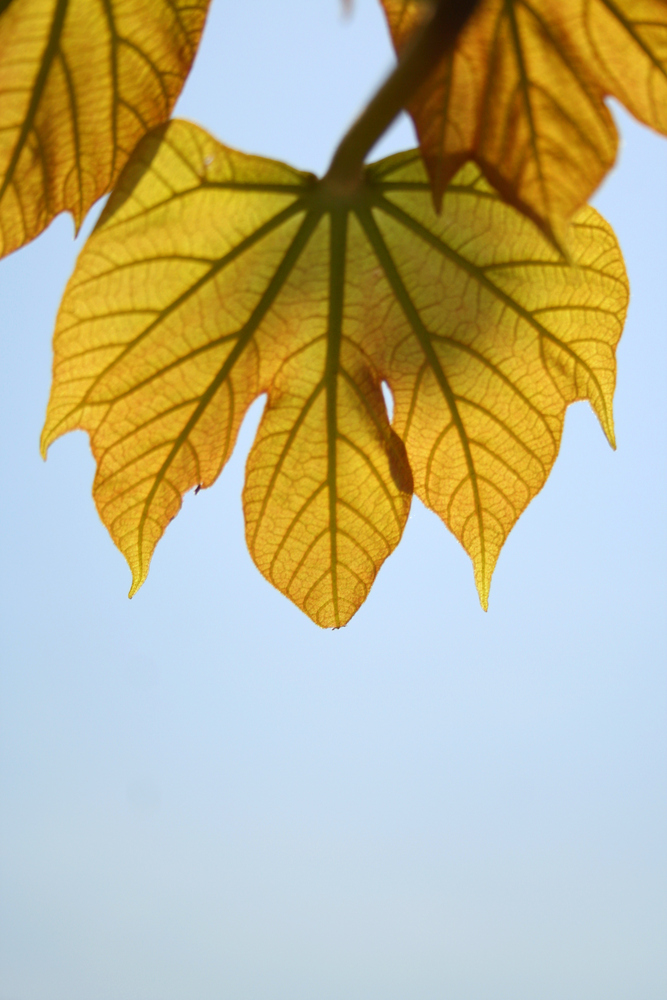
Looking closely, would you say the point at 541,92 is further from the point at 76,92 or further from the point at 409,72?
the point at 76,92

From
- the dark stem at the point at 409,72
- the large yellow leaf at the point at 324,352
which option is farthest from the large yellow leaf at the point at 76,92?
the dark stem at the point at 409,72

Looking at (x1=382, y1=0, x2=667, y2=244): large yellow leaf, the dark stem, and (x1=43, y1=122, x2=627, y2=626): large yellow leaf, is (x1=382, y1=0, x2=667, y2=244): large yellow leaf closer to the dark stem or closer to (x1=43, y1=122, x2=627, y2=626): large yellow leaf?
the dark stem

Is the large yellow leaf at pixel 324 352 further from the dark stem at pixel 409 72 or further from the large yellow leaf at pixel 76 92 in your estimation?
the dark stem at pixel 409 72

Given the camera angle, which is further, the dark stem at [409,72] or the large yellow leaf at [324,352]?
the large yellow leaf at [324,352]

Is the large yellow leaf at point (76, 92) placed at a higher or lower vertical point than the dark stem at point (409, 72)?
higher

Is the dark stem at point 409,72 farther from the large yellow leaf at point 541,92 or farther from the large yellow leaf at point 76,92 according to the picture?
the large yellow leaf at point 76,92

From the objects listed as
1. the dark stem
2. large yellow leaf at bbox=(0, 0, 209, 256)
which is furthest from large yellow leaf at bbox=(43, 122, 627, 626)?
the dark stem
